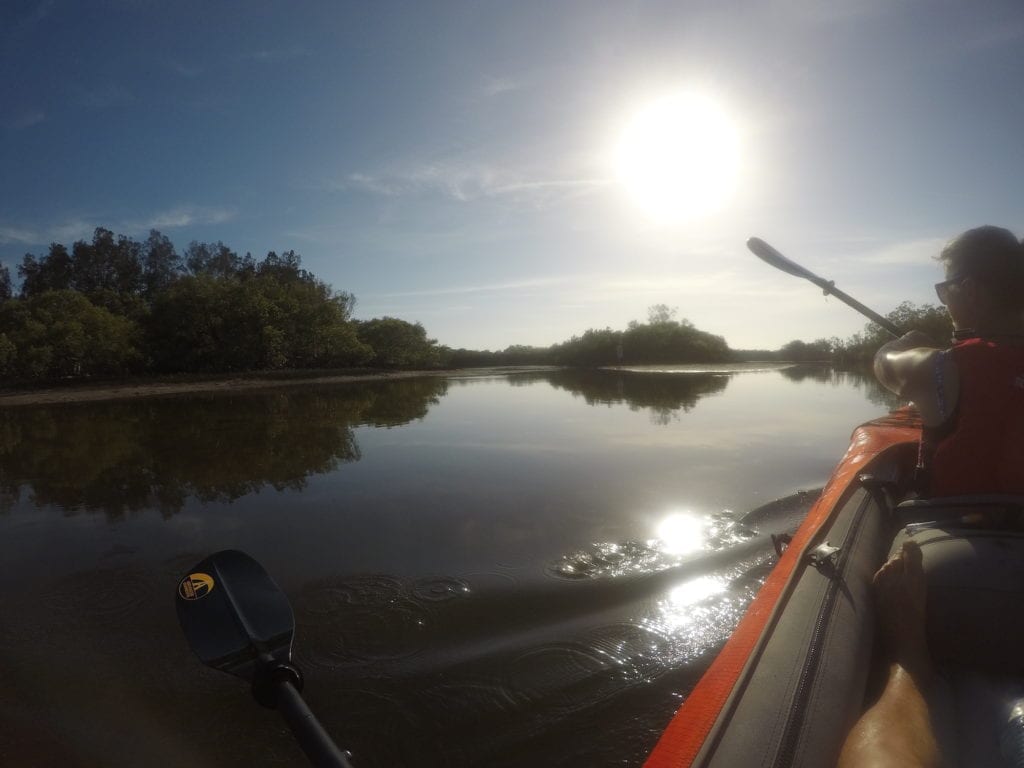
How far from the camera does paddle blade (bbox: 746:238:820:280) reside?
182 inches

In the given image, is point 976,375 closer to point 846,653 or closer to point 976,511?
point 976,511

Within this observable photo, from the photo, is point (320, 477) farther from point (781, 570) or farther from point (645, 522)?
point (781, 570)

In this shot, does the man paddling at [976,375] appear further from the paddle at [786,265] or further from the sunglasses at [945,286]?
the paddle at [786,265]

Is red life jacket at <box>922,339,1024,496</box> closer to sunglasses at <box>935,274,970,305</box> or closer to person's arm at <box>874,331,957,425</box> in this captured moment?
person's arm at <box>874,331,957,425</box>

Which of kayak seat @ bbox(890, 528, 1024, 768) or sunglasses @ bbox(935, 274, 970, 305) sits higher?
sunglasses @ bbox(935, 274, 970, 305)

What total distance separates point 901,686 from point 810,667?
307 millimetres

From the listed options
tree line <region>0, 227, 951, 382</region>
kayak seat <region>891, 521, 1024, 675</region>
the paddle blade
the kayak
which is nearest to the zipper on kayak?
the kayak

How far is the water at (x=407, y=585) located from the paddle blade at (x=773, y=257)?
2225 mm

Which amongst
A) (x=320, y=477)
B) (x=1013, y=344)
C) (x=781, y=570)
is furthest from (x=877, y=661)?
(x=320, y=477)

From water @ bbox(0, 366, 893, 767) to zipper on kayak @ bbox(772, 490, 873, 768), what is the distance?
106 cm

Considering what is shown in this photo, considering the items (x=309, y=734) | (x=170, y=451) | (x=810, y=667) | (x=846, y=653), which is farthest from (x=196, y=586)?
(x=170, y=451)

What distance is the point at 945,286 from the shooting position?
7.70 feet

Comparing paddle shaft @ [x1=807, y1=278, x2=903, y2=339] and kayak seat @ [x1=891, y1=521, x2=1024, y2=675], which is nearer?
kayak seat @ [x1=891, y1=521, x2=1024, y2=675]

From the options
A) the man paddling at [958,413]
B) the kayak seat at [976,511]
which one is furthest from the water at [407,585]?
the kayak seat at [976,511]
